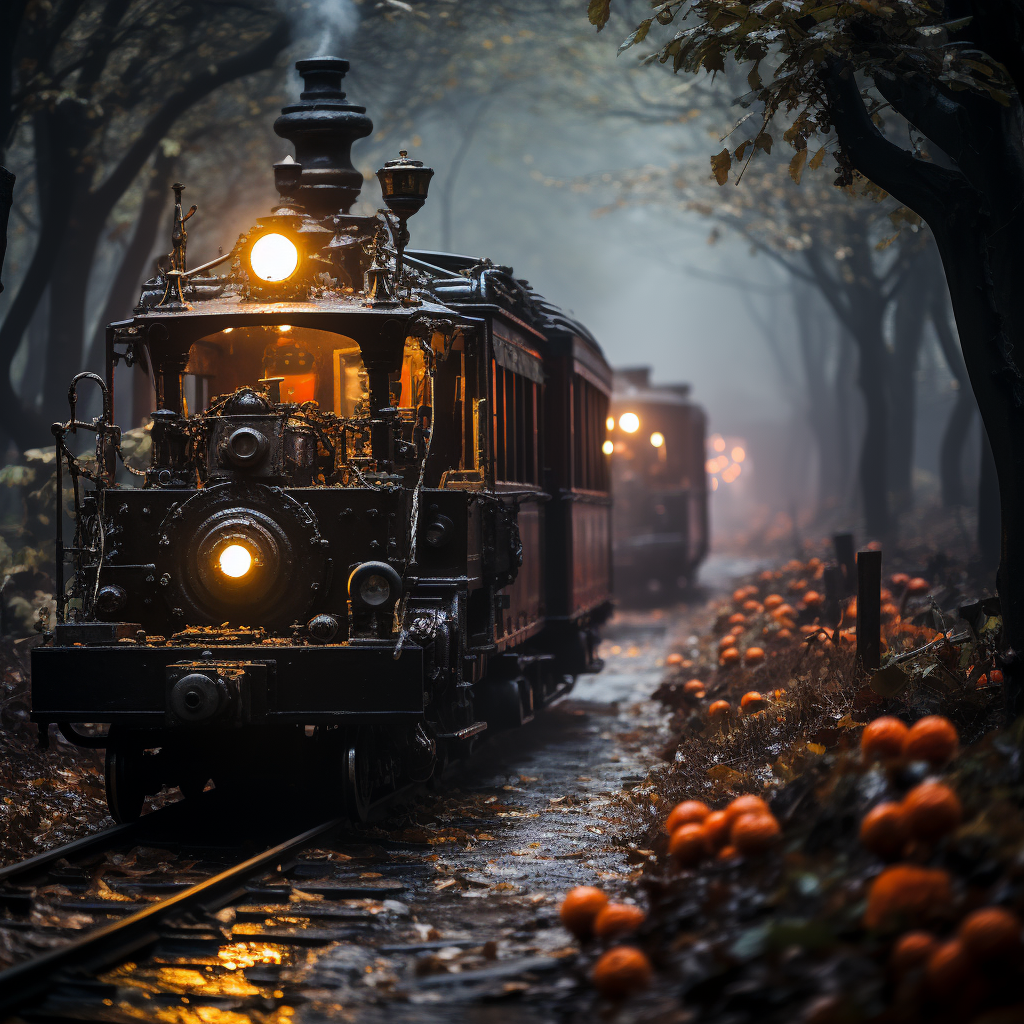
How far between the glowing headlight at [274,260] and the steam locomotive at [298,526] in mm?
13

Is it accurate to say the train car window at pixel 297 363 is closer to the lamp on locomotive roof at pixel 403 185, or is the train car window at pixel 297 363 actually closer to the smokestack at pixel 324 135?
the lamp on locomotive roof at pixel 403 185

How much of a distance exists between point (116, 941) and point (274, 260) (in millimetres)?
4323

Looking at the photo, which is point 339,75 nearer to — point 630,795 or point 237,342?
point 237,342

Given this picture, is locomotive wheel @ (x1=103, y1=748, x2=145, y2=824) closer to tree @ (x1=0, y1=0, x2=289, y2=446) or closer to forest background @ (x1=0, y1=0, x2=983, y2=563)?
forest background @ (x1=0, y1=0, x2=983, y2=563)

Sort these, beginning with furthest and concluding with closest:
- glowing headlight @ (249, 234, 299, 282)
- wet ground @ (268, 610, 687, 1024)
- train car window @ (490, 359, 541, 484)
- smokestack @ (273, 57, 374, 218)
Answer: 1. smokestack @ (273, 57, 374, 218)
2. train car window @ (490, 359, 541, 484)
3. glowing headlight @ (249, 234, 299, 282)
4. wet ground @ (268, 610, 687, 1024)

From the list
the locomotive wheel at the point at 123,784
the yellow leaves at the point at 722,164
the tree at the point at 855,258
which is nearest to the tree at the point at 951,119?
the yellow leaves at the point at 722,164

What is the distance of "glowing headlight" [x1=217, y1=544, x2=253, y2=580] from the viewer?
7.72m

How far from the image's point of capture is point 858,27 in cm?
720

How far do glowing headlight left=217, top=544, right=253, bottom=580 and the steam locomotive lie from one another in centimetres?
2

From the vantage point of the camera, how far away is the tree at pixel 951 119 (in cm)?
705

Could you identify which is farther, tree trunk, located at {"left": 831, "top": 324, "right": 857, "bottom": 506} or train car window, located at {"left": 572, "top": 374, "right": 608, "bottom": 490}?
tree trunk, located at {"left": 831, "top": 324, "right": 857, "bottom": 506}

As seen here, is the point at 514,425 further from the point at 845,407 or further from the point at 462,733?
the point at 845,407

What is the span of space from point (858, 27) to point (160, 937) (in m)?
5.63

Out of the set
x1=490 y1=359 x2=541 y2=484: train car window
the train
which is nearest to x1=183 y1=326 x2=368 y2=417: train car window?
x1=490 y1=359 x2=541 y2=484: train car window
